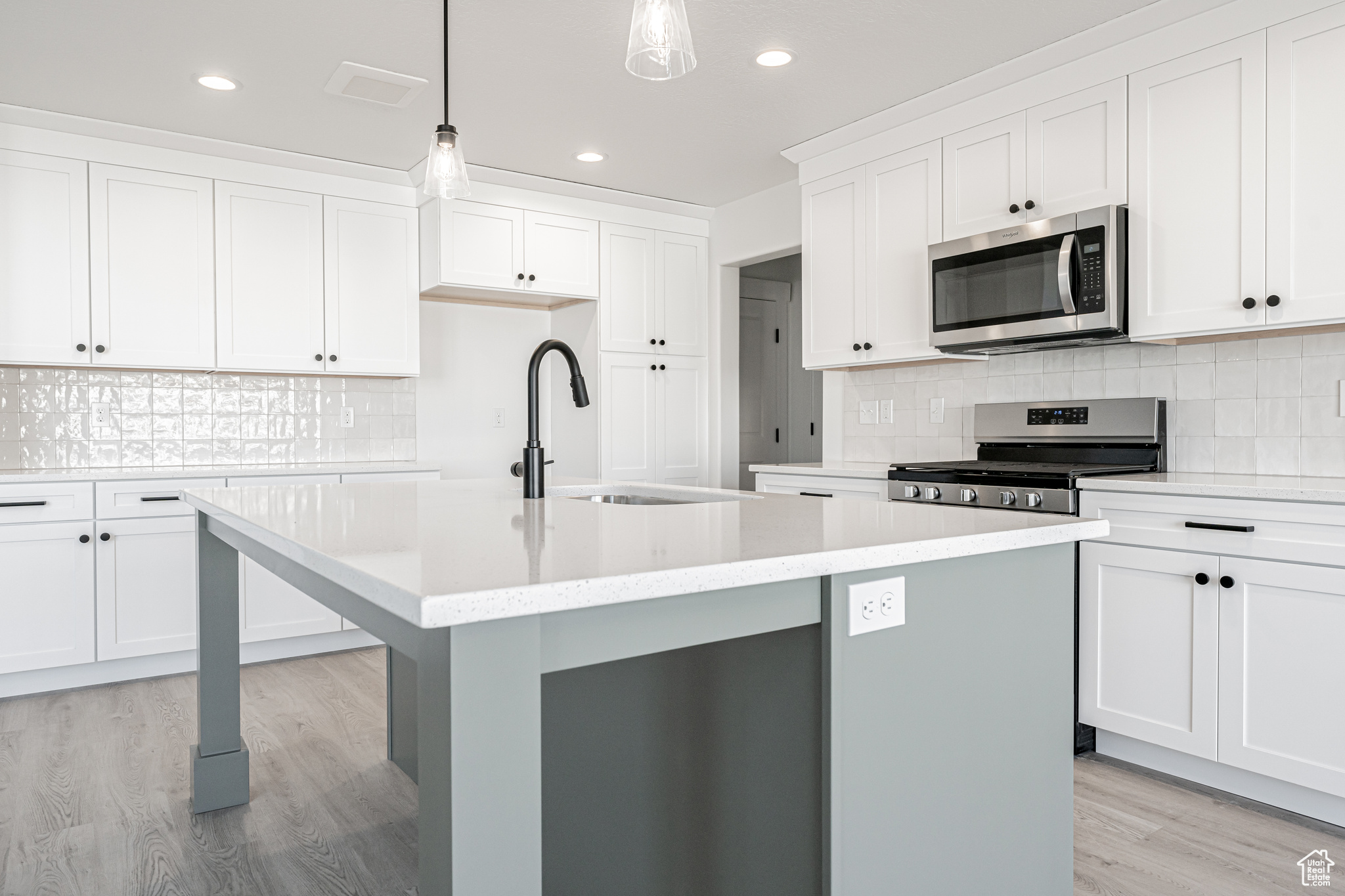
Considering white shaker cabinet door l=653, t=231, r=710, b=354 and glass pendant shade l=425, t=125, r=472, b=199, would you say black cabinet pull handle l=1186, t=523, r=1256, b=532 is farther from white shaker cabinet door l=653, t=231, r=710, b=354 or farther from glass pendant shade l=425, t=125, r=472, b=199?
white shaker cabinet door l=653, t=231, r=710, b=354

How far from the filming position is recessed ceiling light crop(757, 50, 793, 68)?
2.85 m

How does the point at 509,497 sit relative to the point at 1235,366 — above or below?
below

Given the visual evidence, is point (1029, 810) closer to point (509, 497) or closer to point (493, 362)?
point (509, 497)

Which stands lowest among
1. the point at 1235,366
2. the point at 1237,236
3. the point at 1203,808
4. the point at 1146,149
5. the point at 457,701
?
the point at 1203,808

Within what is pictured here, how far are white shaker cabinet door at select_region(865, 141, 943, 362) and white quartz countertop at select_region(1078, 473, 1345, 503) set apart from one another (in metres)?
0.99

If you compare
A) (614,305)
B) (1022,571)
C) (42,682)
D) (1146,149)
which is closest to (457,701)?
(1022,571)

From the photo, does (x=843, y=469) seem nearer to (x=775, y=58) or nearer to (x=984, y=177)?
(x=984, y=177)

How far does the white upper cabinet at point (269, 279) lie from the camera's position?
379cm

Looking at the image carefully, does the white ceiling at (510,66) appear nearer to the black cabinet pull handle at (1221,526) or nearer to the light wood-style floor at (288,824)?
the black cabinet pull handle at (1221,526)

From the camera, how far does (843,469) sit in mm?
3465

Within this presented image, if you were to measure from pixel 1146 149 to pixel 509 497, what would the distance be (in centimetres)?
229

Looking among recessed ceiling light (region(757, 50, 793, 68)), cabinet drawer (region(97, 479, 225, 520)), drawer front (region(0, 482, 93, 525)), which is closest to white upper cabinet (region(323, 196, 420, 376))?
cabinet drawer (region(97, 479, 225, 520))

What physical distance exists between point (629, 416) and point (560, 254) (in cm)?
97

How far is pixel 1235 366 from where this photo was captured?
8.90ft
